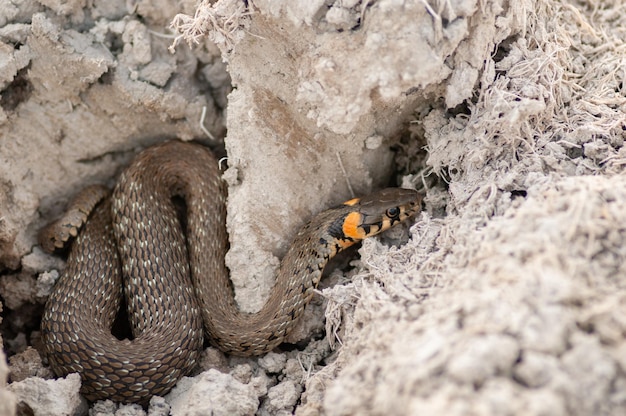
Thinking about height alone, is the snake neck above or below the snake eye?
below

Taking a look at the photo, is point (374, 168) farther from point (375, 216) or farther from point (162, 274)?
point (162, 274)

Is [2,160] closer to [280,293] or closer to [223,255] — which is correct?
[223,255]

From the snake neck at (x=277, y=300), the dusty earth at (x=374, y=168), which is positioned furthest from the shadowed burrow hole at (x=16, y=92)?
the snake neck at (x=277, y=300)

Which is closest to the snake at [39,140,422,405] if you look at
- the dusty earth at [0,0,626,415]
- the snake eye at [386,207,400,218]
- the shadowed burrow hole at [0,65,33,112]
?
the snake eye at [386,207,400,218]

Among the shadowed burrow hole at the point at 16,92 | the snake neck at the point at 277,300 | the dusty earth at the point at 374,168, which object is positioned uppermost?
the shadowed burrow hole at the point at 16,92

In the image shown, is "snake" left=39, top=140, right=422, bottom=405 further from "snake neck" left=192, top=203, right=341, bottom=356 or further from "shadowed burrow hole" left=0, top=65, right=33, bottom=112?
"shadowed burrow hole" left=0, top=65, right=33, bottom=112

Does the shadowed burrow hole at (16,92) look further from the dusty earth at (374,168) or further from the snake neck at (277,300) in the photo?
the snake neck at (277,300)

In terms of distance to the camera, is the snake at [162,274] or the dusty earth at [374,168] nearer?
the dusty earth at [374,168]

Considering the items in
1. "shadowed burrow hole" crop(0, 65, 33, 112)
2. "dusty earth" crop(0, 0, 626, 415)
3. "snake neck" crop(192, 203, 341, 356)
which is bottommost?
"snake neck" crop(192, 203, 341, 356)
